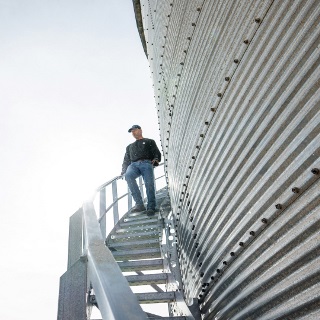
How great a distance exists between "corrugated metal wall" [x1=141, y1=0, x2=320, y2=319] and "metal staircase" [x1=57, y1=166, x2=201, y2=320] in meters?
0.48

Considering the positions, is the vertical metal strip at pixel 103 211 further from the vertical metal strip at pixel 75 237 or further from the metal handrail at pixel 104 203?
the vertical metal strip at pixel 75 237

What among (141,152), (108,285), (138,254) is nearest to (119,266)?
(138,254)

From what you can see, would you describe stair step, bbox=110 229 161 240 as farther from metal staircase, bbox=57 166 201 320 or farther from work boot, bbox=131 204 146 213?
work boot, bbox=131 204 146 213

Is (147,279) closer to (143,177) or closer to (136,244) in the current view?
(136,244)

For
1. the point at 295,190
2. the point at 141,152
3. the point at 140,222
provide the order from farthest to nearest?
the point at 141,152, the point at 140,222, the point at 295,190

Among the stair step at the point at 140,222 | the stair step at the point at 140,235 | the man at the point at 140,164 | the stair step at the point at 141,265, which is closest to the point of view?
the stair step at the point at 141,265

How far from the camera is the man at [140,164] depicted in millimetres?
6602

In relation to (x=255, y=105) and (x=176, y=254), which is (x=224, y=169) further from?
(x=176, y=254)

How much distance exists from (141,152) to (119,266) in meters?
3.11

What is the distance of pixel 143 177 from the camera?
22.2ft

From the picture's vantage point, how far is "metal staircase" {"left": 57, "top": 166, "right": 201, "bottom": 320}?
1.68m

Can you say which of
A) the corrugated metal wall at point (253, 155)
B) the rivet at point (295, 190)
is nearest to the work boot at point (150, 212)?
the corrugated metal wall at point (253, 155)

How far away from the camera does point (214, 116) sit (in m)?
3.26

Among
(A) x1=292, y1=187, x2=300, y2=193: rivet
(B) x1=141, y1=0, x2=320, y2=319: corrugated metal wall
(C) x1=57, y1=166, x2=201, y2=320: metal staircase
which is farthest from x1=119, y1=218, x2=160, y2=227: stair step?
(A) x1=292, y1=187, x2=300, y2=193: rivet
